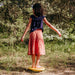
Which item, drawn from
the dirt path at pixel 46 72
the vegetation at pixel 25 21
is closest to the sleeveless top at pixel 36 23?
the dirt path at pixel 46 72

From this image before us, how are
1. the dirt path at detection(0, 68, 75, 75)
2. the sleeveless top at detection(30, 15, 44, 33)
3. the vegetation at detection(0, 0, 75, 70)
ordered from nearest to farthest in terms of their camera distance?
the dirt path at detection(0, 68, 75, 75) → the sleeveless top at detection(30, 15, 44, 33) → the vegetation at detection(0, 0, 75, 70)

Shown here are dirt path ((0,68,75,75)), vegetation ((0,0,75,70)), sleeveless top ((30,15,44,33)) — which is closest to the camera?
dirt path ((0,68,75,75))

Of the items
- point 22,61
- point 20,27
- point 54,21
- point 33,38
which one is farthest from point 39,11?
point 54,21

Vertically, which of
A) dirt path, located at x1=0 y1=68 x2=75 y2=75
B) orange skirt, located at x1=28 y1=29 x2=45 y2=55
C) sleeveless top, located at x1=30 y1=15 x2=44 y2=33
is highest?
sleeveless top, located at x1=30 y1=15 x2=44 y2=33

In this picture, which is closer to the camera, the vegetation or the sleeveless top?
the sleeveless top

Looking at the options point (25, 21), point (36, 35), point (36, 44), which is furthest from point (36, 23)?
point (25, 21)

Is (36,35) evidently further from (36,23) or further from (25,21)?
(25,21)

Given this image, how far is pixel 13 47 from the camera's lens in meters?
6.09

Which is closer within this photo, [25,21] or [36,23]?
[36,23]

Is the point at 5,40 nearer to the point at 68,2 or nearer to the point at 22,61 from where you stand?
the point at 22,61

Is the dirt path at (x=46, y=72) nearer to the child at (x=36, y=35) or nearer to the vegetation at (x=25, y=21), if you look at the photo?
the child at (x=36, y=35)

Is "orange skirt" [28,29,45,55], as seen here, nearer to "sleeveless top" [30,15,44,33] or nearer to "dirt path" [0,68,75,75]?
"sleeveless top" [30,15,44,33]

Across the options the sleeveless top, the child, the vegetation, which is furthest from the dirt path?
the vegetation

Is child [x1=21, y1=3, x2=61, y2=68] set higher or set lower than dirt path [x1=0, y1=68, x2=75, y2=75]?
higher
